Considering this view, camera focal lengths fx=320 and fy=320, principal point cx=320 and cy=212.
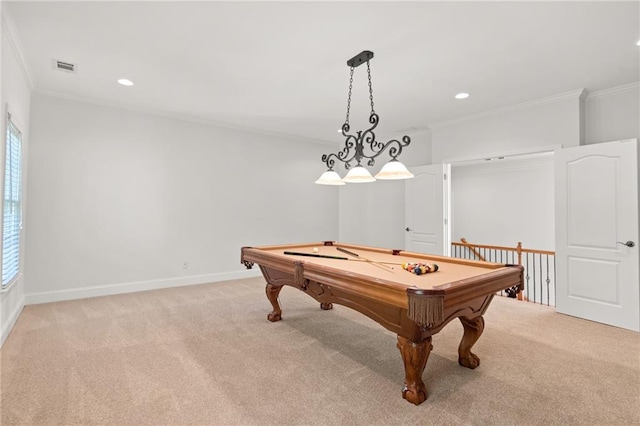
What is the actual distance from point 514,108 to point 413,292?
368cm

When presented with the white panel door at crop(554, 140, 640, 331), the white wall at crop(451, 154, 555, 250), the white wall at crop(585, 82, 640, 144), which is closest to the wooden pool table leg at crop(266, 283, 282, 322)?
the white panel door at crop(554, 140, 640, 331)

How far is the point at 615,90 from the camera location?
3.56 meters

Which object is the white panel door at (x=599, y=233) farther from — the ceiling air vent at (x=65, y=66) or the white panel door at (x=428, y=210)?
the ceiling air vent at (x=65, y=66)

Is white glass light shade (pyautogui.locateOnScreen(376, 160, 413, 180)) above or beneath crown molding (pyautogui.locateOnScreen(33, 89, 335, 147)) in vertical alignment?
beneath

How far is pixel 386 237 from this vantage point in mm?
6094

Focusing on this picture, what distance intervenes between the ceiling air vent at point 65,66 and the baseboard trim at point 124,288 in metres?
2.59

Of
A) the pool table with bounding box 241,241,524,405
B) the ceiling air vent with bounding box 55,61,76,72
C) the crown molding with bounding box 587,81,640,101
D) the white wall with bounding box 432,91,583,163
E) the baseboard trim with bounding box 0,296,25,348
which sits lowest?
the baseboard trim with bounding box 0,296,25,348

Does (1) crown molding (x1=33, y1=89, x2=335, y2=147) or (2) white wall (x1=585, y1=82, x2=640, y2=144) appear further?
(1) crown molding (x1=33, y1=89, x2=335, y2=147)

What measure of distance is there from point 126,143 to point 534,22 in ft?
15.5

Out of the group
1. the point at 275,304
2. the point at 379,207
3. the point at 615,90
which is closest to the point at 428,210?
the point at 379,207

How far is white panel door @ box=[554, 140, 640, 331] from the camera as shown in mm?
3229

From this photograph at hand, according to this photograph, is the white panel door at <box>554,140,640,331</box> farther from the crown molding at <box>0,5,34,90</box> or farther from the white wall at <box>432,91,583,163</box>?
the crown molding at <box>0,5,34,90</box>

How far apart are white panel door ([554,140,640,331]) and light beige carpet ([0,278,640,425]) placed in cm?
26

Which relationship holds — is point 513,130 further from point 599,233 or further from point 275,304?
point 275,304
